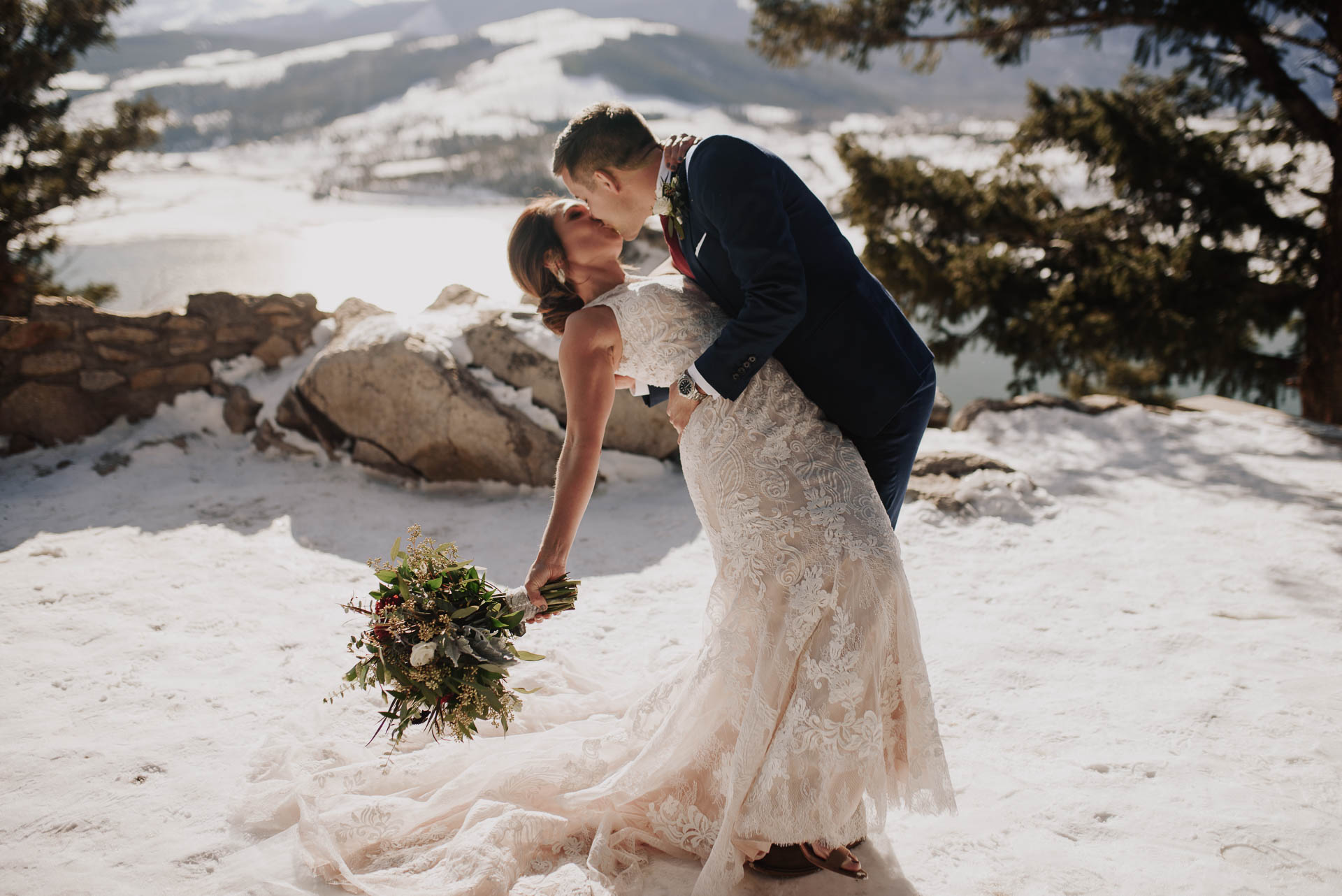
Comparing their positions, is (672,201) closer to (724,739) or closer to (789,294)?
(789,294)

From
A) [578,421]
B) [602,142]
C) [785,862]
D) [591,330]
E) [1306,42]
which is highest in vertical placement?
Result: [1306,42]

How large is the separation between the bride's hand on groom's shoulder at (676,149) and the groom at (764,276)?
3 centimetres

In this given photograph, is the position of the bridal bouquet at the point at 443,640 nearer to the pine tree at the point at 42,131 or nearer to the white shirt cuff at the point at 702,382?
the white shirt cuff at the point at 702,382

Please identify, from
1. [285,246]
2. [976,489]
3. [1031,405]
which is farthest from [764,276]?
[285,246]

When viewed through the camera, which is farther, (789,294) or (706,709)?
(706,709)

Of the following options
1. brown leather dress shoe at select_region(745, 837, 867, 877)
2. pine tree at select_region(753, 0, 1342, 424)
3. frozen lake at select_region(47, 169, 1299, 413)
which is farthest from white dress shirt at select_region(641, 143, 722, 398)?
frozen lake at select_region(47, 169, 1299, 413)

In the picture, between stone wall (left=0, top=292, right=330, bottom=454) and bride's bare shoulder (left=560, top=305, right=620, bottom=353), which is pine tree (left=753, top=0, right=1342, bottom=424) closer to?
stone wall (left=0, top=292, right=330, bottom=454)

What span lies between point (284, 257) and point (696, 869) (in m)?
30.5

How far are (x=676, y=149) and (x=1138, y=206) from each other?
31.0ft

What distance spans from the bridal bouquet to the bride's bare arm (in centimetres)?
7

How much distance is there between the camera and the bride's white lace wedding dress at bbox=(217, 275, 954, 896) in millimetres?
1869

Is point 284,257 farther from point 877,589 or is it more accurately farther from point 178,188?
point 877,589

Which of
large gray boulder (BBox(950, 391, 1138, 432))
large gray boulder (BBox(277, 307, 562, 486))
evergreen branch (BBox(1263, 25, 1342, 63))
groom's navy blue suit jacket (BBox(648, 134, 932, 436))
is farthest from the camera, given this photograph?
evergreen branch (BBox(1263, 25, 1342, 63))

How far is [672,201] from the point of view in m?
2.02
